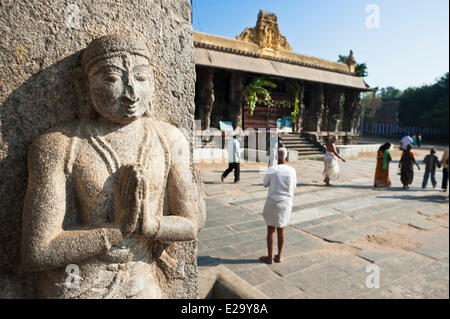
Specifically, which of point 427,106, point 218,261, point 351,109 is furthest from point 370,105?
point 218,261

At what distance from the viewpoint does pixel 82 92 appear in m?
1.40

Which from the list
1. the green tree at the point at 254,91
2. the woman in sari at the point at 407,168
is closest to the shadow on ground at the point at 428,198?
the woman in sari at the point at 407,168

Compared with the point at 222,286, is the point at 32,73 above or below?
above

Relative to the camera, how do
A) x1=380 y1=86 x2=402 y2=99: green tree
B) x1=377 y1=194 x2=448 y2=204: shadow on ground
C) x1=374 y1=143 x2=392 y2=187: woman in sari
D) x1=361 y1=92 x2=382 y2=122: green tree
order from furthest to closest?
x1=380 y1=86 x2=402 y2=99: green tree, x1=361 y1=92 x2=382 y2=122: green tree, x1=374 y1=143 x2=392 y2=187: woman in sari, x1=377 y1=194 x2=448 y2=204: shadow on ground

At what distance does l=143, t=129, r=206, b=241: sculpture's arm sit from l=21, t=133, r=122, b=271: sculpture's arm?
0.21 meters

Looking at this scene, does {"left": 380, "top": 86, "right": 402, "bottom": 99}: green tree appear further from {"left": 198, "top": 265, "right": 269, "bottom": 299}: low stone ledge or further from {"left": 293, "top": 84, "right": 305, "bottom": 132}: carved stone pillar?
{"left": 198, "top": 265, "right": 269, "bottom": 299}: low stone ledge

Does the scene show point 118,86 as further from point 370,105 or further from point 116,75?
point 370,105

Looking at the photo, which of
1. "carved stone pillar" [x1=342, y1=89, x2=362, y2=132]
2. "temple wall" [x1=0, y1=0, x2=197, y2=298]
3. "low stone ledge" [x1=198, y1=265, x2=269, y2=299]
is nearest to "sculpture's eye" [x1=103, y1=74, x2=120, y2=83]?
"temple wall" [x1=0, y1=0, x2=197, y2=298]

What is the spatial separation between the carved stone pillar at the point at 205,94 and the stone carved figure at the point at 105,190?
11146mm

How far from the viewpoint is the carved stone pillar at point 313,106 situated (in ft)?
54.7

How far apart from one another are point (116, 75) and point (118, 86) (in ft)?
0.16

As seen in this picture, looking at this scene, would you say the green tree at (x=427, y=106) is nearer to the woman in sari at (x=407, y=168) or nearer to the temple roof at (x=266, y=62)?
the temple roof at (x=266, y=62)

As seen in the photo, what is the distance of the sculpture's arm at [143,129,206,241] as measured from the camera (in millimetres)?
1375
